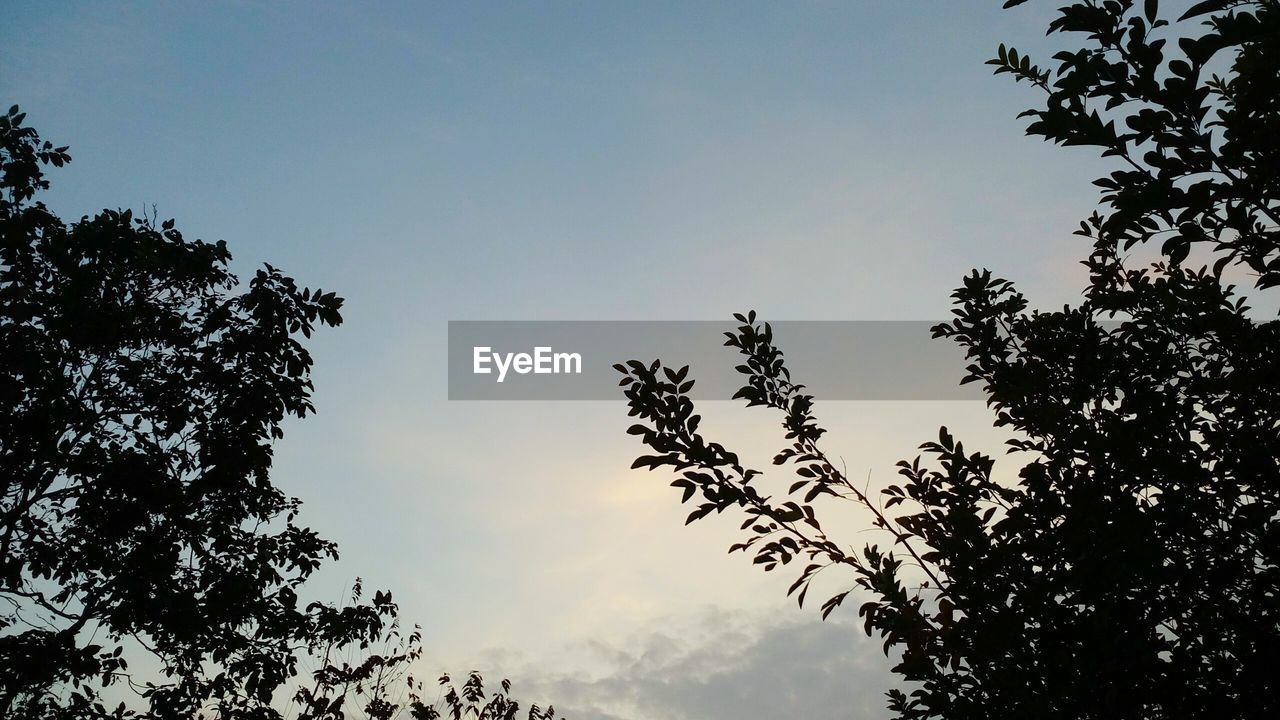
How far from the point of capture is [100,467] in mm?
9547

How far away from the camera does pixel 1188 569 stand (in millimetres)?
3609

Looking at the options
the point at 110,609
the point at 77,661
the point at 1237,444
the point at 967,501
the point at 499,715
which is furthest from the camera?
the point at 499,715

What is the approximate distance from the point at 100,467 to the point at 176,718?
3129 millimetres

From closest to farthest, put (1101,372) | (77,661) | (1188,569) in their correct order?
Answer: (1188,569) < (1101,372) < (77,661)

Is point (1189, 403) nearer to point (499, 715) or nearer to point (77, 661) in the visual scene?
point (77, 661)

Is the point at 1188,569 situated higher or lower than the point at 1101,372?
lower

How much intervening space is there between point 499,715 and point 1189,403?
42.5 ft

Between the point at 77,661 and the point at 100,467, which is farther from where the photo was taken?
the point at 100,467

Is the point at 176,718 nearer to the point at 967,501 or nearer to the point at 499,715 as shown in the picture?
the point at 499,715

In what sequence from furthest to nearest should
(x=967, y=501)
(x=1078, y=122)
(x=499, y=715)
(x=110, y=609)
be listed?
(x=499, y=715)
(x=110, y=609)
(x=967, y=501)
(x=1078, y=122)

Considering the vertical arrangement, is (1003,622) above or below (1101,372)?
below

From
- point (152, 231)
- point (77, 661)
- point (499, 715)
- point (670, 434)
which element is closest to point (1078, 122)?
point (670, 434)

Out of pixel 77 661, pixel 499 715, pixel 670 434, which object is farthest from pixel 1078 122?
pixel 499 715

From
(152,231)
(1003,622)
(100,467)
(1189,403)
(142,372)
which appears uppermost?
(152,231)
